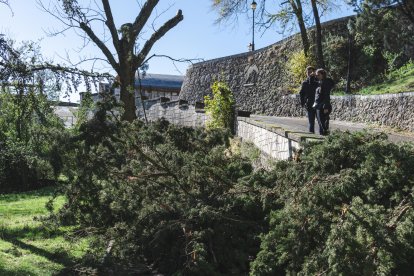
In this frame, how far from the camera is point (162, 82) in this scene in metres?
58.1

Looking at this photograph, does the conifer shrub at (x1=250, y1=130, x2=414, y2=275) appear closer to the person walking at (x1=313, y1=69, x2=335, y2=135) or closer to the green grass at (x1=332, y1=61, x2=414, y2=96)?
the person walking at (x1=313, y1=69, x2=335, y2=135)

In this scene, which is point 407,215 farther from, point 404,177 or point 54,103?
point 54,103

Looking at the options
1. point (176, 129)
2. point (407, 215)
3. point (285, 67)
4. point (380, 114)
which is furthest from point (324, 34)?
point (407, 215)

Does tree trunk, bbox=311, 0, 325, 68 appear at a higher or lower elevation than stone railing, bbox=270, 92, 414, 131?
higher

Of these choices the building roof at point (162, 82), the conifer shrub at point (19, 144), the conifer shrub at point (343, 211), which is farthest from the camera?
the building roof at point (162, 82)

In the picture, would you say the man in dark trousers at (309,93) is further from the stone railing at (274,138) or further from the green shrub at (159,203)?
the green shrub at (159,203)

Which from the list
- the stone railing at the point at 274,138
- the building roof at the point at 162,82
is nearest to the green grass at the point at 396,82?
the stone railing at the point at 274,138

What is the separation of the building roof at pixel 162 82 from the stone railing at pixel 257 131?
29158 mm

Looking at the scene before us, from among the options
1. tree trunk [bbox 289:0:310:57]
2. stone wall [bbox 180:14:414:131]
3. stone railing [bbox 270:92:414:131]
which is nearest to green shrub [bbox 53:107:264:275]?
A: stone railing [bbox 270:92:414:131]

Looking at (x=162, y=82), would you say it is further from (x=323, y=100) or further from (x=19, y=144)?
(x=323, y=100)

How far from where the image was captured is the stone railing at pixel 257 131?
7732 millimetres

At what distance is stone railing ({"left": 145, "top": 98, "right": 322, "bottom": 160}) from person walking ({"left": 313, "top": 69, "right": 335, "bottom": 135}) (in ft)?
3.55

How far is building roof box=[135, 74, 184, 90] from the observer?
5521cm

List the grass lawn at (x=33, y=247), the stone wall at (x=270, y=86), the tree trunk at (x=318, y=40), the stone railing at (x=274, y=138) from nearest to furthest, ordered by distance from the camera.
Result: the grass lawn at (x=33, y=247)
the stone railing at (x=274, y=138)
the stone wall at (x=270, y=86)
the tree trunk at (x=318, y=40)
